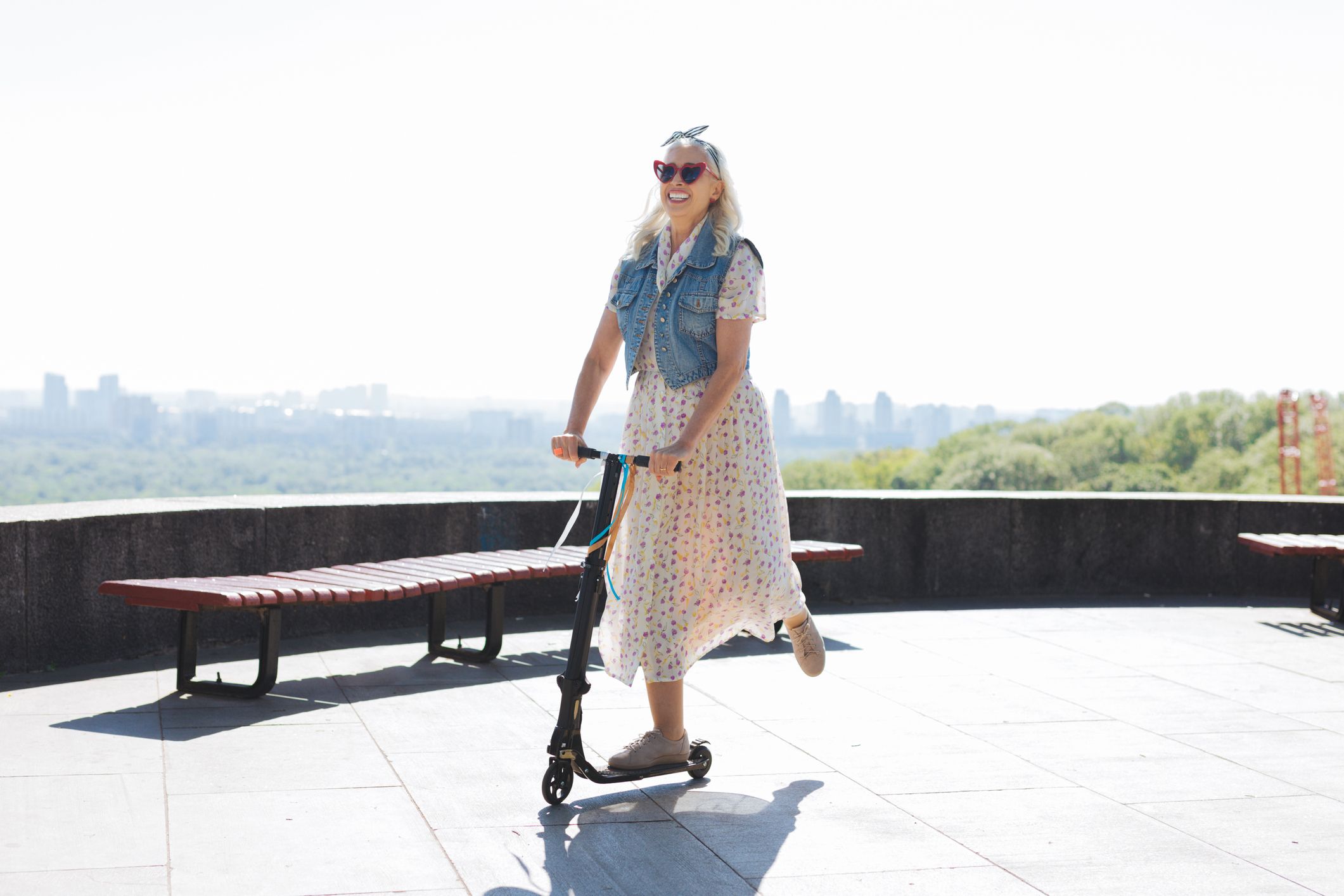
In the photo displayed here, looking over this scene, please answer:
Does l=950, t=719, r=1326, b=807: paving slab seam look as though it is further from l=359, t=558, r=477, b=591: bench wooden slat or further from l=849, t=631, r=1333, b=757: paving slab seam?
l=359, t=558, r=477, b=591: bench wooden slat

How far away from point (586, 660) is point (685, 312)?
1.05m

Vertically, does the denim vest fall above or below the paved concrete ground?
above

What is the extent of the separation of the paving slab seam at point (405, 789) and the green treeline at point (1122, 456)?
108 metres

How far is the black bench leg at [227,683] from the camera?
5.19 metres

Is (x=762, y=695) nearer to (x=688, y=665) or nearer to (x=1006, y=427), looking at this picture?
(x=688, y=665)

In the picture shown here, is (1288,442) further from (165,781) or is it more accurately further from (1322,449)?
(165,781)

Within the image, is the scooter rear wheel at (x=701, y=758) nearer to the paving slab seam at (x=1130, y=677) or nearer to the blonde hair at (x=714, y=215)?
the paving slab seam at (x=1130, y=677)

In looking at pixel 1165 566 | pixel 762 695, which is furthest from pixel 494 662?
pixel 1165 566

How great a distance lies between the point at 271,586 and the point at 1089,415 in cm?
13282

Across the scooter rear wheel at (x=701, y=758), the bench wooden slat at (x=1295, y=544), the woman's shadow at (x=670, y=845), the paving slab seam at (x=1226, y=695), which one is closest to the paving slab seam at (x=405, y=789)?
the woman's shadow at (x=670, y=845)

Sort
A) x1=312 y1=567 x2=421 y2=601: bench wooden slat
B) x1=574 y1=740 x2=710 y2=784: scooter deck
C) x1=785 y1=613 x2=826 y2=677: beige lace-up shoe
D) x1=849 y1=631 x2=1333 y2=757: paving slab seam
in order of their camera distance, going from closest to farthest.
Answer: x1=574 y1=740 x2=710 y2=784: scooter deck
x1=785 y1=613 x2=826 y2=677: beige lace-up shoe
x1=849 y1=631 x2=1333 y2=757: paving slab seam
x1=312 y1=567 x2=421 y2=601: bench wooden slat

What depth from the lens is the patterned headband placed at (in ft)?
13.3

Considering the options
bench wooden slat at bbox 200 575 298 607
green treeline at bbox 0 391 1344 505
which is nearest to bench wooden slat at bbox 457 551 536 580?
bench wooden slat at bbox 200 575 298 607

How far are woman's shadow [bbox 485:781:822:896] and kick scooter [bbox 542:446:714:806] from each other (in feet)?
0.32
